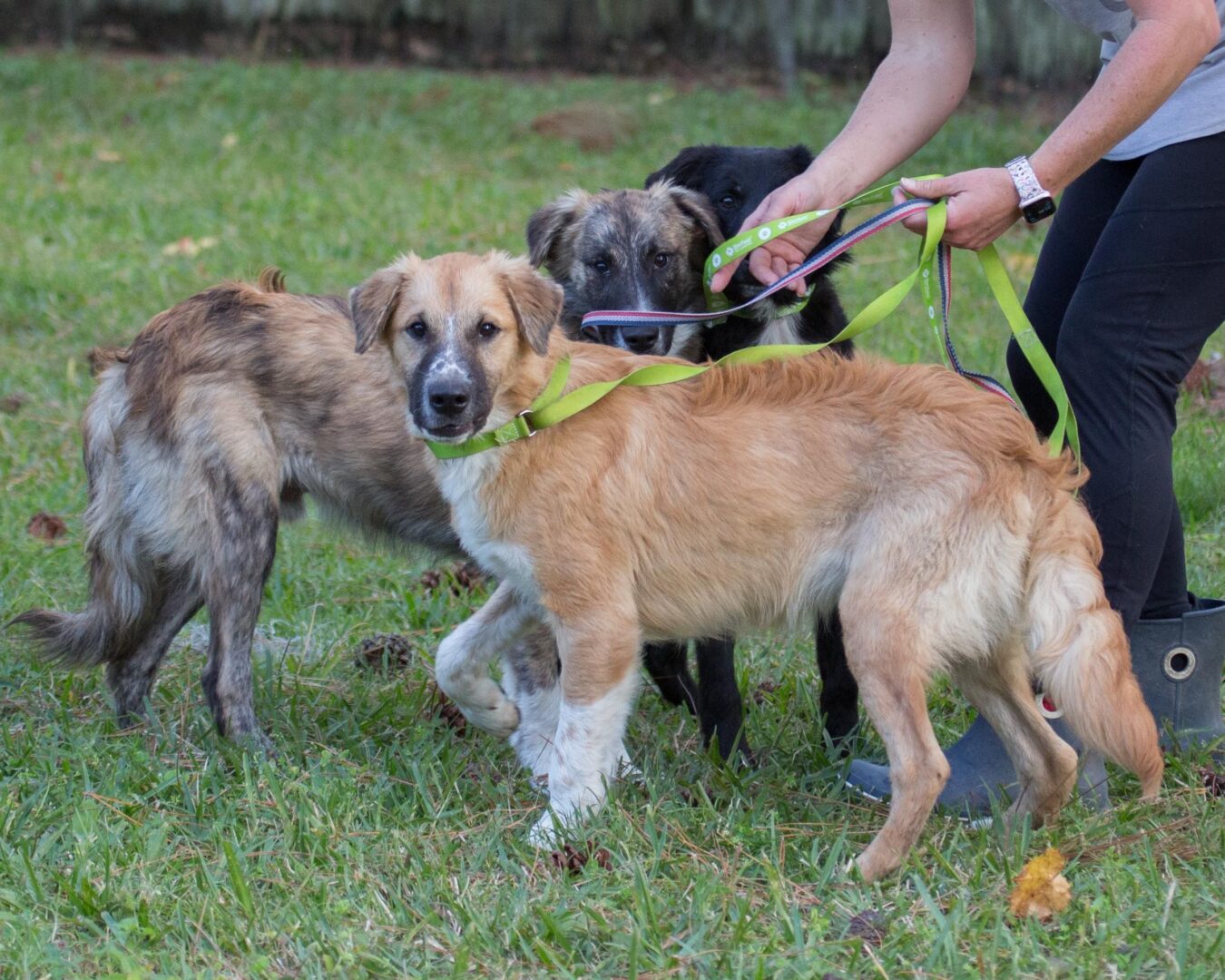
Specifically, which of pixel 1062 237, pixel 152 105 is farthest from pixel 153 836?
pixel 152 105

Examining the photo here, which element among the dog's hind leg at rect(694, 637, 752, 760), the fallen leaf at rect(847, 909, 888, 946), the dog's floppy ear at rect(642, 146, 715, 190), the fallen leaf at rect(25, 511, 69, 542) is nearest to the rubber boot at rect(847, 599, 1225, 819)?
the dog's hind leg at rect(694, 637, 752, 760)

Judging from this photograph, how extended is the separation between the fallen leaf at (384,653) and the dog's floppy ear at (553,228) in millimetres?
1329

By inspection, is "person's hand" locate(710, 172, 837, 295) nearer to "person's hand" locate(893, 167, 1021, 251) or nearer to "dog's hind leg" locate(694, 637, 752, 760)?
"person's hand" locate(893, 167, 1021, 251)

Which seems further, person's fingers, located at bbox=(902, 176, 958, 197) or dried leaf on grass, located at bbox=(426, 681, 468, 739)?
dried leaf on grass, located at bbox=(426, 681, 468, 739)

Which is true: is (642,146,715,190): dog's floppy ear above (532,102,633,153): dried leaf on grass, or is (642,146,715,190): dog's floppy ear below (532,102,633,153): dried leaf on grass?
above

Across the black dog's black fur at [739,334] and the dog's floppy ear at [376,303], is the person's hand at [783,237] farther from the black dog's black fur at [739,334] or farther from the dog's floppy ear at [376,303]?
the dog's floppy ear at [376,303]

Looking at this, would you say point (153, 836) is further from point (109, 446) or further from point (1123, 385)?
point (1123, 385)

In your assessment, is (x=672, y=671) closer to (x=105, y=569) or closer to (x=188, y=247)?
(x=105, y=569)

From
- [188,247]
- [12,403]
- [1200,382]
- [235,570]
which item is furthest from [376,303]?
[188,247]

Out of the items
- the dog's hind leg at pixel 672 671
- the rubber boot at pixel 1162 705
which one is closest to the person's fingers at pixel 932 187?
the rubber boot at pixel 1162 705

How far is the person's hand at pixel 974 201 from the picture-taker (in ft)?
10.9

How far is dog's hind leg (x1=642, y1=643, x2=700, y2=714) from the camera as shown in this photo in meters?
4.35

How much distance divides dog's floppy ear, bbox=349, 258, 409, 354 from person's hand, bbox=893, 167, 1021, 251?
124 cm

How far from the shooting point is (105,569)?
13.5ft
